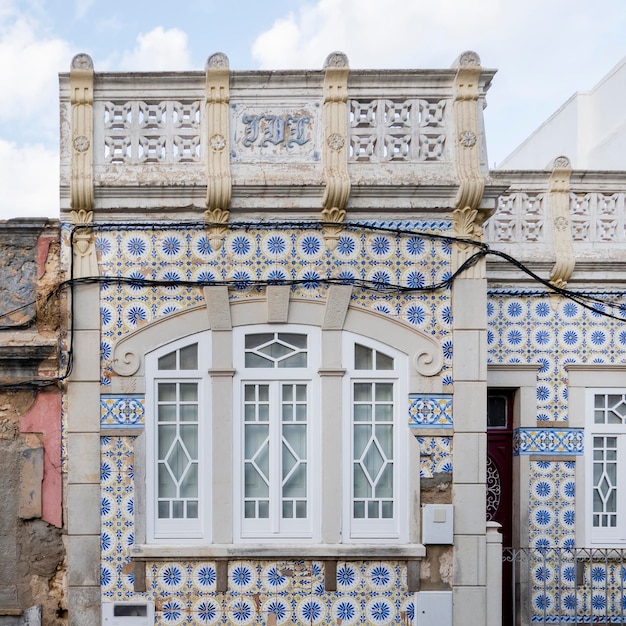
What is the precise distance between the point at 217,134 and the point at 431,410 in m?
3.31

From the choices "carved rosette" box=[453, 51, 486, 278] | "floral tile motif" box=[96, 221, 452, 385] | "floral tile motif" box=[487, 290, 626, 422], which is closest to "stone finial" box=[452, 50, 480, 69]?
"carved rosette" box=[453, 51, 486, 278]

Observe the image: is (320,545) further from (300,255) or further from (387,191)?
(387,191)

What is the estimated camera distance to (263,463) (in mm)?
7047

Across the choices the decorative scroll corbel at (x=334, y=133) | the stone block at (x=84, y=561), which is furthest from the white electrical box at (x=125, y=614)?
the decorative scroll corbel at (x=334, y=133)

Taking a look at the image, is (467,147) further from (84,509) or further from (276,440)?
(84,509)

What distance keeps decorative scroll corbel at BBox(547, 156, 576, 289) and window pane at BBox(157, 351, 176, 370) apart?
4.30 metres

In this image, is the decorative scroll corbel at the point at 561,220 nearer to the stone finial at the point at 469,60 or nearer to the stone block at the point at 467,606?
the stone finial at the point at 469,60

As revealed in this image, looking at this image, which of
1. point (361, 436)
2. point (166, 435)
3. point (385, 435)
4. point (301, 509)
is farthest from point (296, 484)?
point (166, 435)

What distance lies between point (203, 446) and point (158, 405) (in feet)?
1.91

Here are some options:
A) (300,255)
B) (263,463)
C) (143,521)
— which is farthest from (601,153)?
(143,521)

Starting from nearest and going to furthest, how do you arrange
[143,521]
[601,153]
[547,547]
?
[143,521]
[547,547]
[601,153]

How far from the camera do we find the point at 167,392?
7047 mm

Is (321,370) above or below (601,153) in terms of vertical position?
below

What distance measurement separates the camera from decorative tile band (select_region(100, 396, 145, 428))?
6.91 meters
